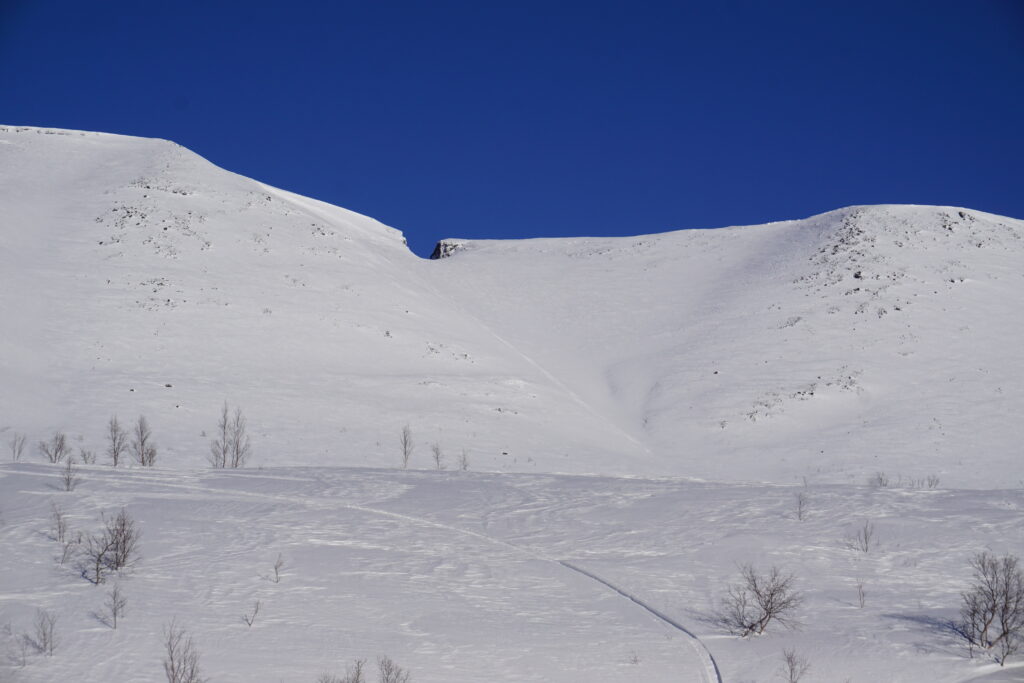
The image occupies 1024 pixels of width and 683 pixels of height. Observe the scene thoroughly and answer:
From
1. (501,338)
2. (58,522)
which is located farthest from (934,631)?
(501,338)

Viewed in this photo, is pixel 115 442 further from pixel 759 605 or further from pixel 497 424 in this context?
pixel 759 605

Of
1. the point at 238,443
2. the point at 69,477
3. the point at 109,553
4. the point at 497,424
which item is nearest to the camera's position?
the point at 109,553

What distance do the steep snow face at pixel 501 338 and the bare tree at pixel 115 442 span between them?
1.96ft

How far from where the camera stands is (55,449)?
25.7m

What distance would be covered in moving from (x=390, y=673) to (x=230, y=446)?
20.1m

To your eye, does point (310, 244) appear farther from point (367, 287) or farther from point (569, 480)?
point (569, 480)

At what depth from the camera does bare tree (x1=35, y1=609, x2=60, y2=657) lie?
39.0 feet

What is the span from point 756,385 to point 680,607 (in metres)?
32.9

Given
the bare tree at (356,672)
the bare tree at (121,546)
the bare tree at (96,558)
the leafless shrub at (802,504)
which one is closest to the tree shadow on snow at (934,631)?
the leafless shrub at (802,504)

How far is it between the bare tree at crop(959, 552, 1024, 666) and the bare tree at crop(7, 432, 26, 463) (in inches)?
1010

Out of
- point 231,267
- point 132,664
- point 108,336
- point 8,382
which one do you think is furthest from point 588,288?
point 132,664

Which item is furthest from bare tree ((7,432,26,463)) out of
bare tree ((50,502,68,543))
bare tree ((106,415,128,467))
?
bare tree ((50,502,68,543))

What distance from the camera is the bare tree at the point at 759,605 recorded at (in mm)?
13508

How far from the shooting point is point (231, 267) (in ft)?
172
